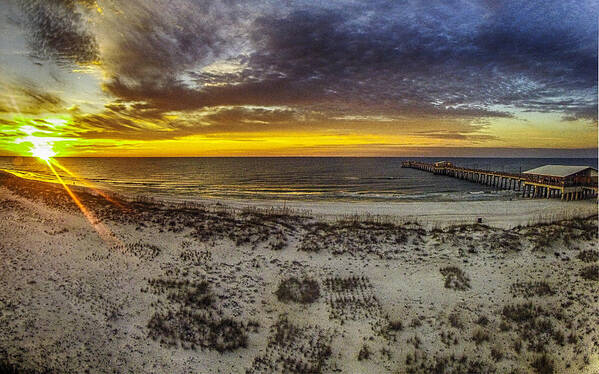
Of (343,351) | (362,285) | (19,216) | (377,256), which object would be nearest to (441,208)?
(377,256)

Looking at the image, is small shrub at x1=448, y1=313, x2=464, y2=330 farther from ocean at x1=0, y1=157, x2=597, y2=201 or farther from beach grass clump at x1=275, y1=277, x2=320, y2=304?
ocean at x1=0, y1=157, x2=597, y2=201

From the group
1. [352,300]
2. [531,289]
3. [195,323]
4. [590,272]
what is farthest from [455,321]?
[195,323]

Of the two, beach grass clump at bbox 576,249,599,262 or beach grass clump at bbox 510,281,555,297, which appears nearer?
beach grass clump at bbox 510,281,555,297

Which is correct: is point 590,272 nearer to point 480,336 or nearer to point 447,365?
point 480,336

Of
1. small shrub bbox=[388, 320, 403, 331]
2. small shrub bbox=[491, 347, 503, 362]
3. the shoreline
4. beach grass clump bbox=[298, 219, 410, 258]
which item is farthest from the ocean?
small shrub bbox=[491, 347, 503, 362]

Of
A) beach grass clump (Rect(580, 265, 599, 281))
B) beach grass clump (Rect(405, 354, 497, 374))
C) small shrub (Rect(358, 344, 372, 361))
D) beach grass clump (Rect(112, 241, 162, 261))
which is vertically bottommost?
beach grass clump (Rect(405, 354, 497, 374))

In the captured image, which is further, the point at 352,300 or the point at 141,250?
the point at 141,250

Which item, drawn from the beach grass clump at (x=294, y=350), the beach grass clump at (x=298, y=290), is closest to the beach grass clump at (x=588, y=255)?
the beach grass clump at (x=298, y=290)

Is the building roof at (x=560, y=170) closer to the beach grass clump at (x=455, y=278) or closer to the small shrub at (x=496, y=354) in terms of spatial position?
the beach grass clump at (x=455, y=278)
